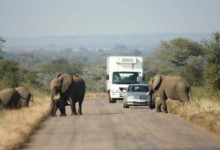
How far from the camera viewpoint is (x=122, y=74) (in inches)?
1462

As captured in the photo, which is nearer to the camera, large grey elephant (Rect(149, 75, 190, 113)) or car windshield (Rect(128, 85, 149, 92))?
large grey elephant (Rect(149, 75, 190, 113))

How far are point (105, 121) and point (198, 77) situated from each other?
3602 cm

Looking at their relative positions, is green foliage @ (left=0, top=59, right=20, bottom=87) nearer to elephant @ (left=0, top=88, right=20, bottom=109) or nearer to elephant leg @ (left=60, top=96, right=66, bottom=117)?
elephant @ (left=0, top=88, right=20, bottom=109)

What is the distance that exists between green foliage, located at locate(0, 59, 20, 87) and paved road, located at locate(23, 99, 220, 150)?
69.2ft

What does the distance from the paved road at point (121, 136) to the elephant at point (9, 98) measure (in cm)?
681

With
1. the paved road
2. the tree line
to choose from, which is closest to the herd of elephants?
the paved road

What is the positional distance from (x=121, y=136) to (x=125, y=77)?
22.0 meters

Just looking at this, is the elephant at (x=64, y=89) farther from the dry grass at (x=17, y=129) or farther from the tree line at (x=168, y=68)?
the tree line at (x=168, y=68)

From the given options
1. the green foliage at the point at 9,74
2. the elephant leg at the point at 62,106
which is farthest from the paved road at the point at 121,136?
the green foliage at the point at 9,74

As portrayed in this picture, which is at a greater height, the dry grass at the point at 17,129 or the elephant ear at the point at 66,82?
the elephant ear at the point at 66,82

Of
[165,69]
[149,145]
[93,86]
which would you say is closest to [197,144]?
[149,145]

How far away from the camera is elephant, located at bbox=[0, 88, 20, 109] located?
2652 cm

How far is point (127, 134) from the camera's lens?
15586mm

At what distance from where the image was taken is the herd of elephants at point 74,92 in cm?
2345
